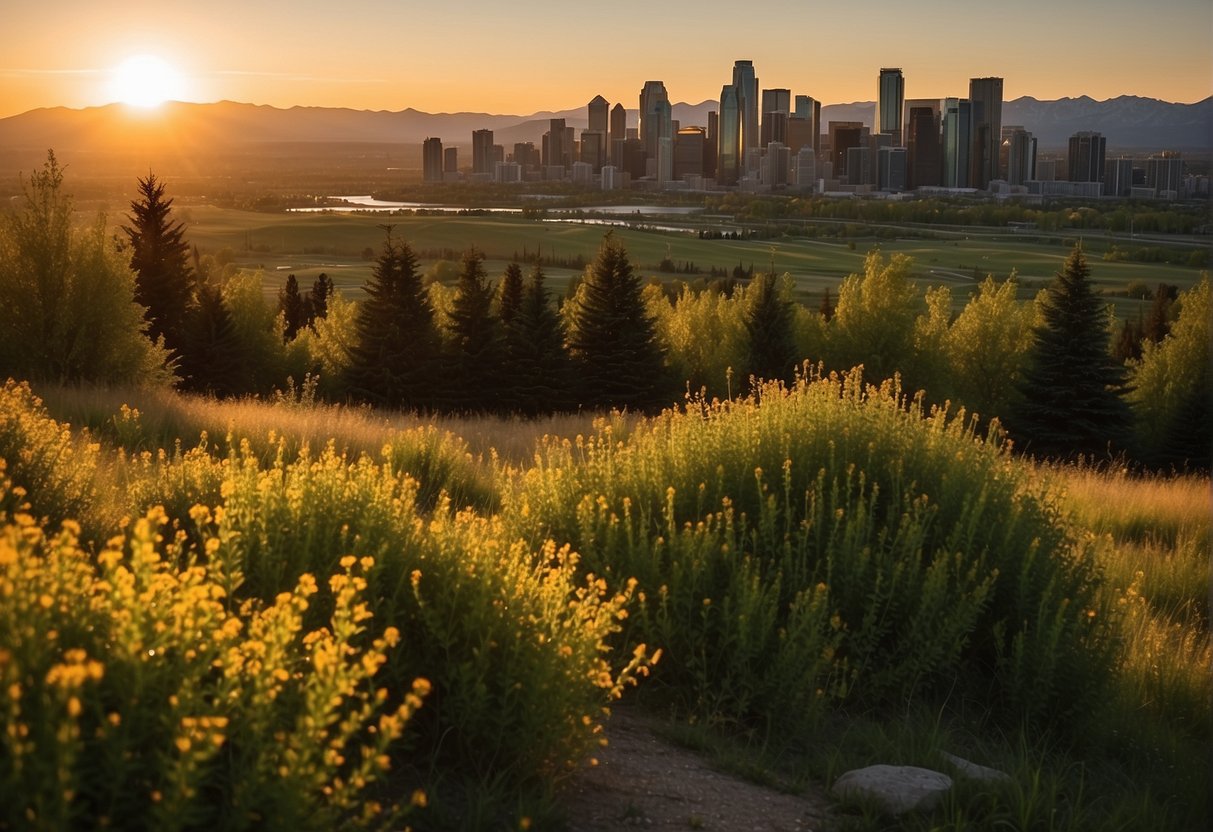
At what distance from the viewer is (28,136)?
92.5m

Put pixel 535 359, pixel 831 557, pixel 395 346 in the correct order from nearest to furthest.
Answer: pixel 831 557 < pixel 395 346 < pixel 535 359

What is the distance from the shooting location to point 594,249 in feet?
565

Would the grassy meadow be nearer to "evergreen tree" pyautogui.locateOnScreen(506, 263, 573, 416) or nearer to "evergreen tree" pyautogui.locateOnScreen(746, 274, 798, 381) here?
"evergreen tree" pyautogui.locateOnScreen(506, 263, 573, 416)

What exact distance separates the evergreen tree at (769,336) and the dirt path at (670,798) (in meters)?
54.4

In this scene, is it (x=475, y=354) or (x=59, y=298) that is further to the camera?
(x=475, y=354)

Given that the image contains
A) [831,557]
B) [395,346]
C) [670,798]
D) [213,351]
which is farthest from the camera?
[395,346]

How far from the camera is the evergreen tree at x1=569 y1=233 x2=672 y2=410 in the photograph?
178ft

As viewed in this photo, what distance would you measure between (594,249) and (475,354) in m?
122

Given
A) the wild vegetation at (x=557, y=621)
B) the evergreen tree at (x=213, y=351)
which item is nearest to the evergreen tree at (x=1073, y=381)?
the evergreen tree at (x=213, y=351)

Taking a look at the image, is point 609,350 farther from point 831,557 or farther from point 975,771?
point 975,771

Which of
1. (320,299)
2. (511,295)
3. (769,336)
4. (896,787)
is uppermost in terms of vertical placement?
(511,295)

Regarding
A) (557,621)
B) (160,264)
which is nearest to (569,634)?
(557,621)

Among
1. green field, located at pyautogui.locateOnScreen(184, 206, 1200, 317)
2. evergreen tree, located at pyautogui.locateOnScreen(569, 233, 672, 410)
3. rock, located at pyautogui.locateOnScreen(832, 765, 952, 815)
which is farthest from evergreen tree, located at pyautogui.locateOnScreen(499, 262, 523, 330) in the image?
green field, located at pyautogui.locateOnScreen(184, 206, 1200, 317)

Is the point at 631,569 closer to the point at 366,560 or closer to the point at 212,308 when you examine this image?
the point at 366,560
